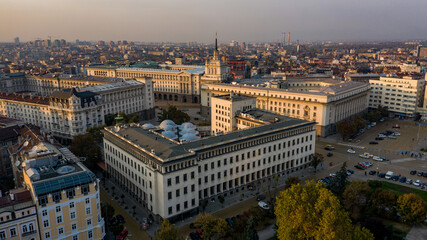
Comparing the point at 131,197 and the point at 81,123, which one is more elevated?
the point at 81,123

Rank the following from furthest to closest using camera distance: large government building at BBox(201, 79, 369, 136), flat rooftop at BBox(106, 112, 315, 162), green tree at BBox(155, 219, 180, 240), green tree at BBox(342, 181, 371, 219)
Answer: large government building at BBox(201, 79, 369, 136) → green tree at BBox(342, 181, 371, 219) → flat rooftop at BBox(106, 112, 315, 162) → green tree at BBox(155, 219, 180, 240)

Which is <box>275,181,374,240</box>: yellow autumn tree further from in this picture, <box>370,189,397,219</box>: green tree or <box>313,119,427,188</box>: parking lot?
<box>313,119,427,188</box>: parking lot

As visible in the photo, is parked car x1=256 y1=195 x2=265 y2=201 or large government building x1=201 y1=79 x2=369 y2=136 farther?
large government building x1=201 y1=79 x2=369 y2=136

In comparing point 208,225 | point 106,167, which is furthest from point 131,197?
point 208,225

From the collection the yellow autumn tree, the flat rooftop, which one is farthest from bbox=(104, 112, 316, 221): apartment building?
the yellow autumn tree

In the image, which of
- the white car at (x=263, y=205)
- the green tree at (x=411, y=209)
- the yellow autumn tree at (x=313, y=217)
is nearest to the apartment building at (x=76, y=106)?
the white car at (x=263, y=205)

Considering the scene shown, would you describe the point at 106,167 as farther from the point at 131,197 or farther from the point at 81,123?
the point at 81,123
